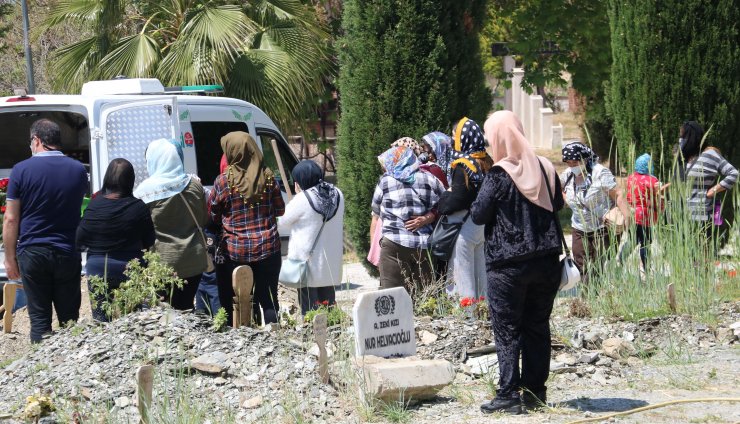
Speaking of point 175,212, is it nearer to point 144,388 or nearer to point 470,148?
point 470,148

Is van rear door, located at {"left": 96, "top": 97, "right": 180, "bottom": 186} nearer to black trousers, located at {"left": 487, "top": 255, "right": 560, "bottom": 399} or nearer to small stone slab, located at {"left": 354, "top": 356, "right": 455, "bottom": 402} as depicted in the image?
small stone slab, located at {"left": 354, "top": 356, "right": 455, "bottom": 402}

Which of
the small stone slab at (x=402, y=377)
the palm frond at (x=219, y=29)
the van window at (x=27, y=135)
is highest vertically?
the palm frond at (x=219, y=29)

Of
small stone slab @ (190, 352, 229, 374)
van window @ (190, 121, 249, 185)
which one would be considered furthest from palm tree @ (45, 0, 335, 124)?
small stone slab @ (190, 352, 229, 374)

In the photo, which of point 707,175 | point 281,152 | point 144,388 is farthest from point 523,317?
point 281,152

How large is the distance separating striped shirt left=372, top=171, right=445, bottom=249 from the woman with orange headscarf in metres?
2.16

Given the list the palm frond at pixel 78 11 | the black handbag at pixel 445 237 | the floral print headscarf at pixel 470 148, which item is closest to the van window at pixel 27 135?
the black handbag at pixel 445 237

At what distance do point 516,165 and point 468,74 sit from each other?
5.55 m

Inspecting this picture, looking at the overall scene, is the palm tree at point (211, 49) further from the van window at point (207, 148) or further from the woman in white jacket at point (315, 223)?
the woman in white jacket at point (315, 223)

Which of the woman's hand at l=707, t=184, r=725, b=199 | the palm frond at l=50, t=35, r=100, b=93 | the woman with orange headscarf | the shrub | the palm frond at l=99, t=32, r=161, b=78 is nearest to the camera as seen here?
the woman with orange headscarf

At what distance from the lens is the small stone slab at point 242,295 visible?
6.47 m

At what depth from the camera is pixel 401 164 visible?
7.48 meters

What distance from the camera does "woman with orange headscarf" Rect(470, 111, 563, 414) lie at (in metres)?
5.19

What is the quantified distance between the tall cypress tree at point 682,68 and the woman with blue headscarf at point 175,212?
5.51 m

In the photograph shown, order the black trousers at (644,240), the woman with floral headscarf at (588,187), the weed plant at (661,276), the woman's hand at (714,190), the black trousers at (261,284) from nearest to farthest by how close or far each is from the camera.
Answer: the black trousers at (261,284), the weed plant at (661,276), the black trousers at (644,240), the woman with floral headscarf at (588,187), the woman's hand at (714,190)
